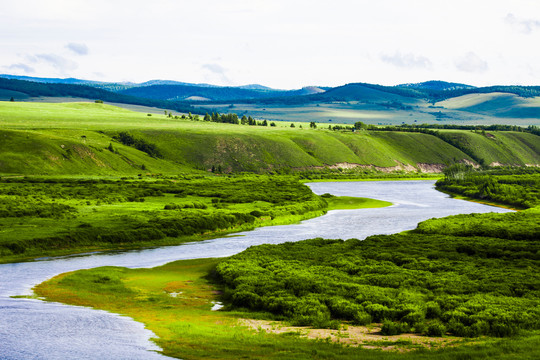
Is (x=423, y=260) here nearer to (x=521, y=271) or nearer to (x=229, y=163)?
(x=521, y=271)

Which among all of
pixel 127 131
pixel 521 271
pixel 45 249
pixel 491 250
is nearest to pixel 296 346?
pixel 521 271

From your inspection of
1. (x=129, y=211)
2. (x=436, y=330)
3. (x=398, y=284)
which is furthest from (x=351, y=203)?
(x=436, y=330)

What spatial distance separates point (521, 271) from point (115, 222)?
39.8 metres

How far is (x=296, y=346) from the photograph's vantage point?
24703 millimetres

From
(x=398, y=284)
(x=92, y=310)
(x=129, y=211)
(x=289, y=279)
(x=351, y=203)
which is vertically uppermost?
(x=398, y=284)

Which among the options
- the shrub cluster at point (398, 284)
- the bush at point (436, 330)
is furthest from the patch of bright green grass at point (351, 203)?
the bush at point (436, 330)

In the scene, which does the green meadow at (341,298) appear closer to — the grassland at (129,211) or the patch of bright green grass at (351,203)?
the grassland at (129,211)

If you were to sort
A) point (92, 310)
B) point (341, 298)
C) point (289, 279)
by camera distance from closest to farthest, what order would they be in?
point (341, 298) < point (92, 310) < point (289, 279)

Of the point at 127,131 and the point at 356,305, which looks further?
the point at 127,131

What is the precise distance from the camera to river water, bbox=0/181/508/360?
2577 cm

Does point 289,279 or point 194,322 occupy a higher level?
point 289,279

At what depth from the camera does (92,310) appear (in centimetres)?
3247

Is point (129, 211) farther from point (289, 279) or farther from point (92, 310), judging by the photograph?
point (289, 279)

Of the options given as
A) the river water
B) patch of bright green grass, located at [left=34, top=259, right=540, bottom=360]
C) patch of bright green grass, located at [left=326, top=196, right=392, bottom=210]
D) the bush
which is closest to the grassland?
patch of bright green grass, located at [left=326, top=196, right=392, bottom=210]
